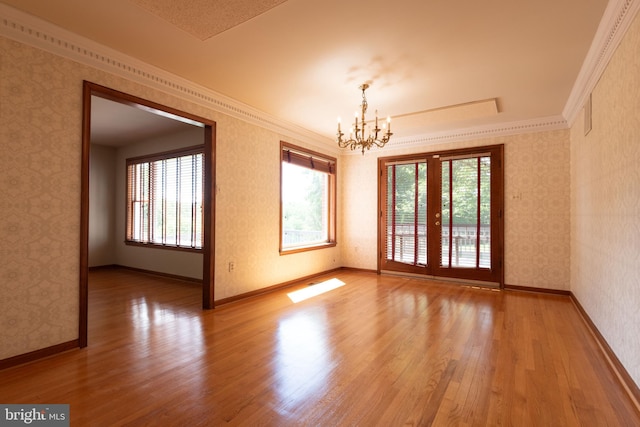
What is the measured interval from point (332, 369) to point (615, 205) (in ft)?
8.68

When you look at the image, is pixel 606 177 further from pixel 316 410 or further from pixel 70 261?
pixel 70 261

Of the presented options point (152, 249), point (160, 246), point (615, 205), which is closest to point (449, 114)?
point (615, 205)

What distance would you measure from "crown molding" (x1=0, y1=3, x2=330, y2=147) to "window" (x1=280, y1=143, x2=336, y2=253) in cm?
178

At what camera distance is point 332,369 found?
7.94ft

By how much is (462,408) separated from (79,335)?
314 cm

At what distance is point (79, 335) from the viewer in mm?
2791

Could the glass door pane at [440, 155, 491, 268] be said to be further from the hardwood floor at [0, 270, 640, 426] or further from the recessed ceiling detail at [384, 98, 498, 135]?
the hardwood floor at [0, 270, 640, 426]

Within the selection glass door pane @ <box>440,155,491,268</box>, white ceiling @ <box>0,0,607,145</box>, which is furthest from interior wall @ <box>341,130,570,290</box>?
white ceiling @ <box>0,0,607,145</box>

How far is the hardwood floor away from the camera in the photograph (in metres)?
1.89

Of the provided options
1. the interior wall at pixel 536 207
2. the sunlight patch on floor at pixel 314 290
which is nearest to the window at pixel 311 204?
the sunlight patch on floor at pixel 314 290

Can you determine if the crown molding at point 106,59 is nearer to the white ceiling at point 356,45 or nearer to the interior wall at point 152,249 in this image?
the white ceiling at point 356,45

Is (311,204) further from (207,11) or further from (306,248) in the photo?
(207,11)

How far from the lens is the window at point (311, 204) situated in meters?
6.02

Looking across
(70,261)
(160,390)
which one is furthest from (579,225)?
(70,261)
